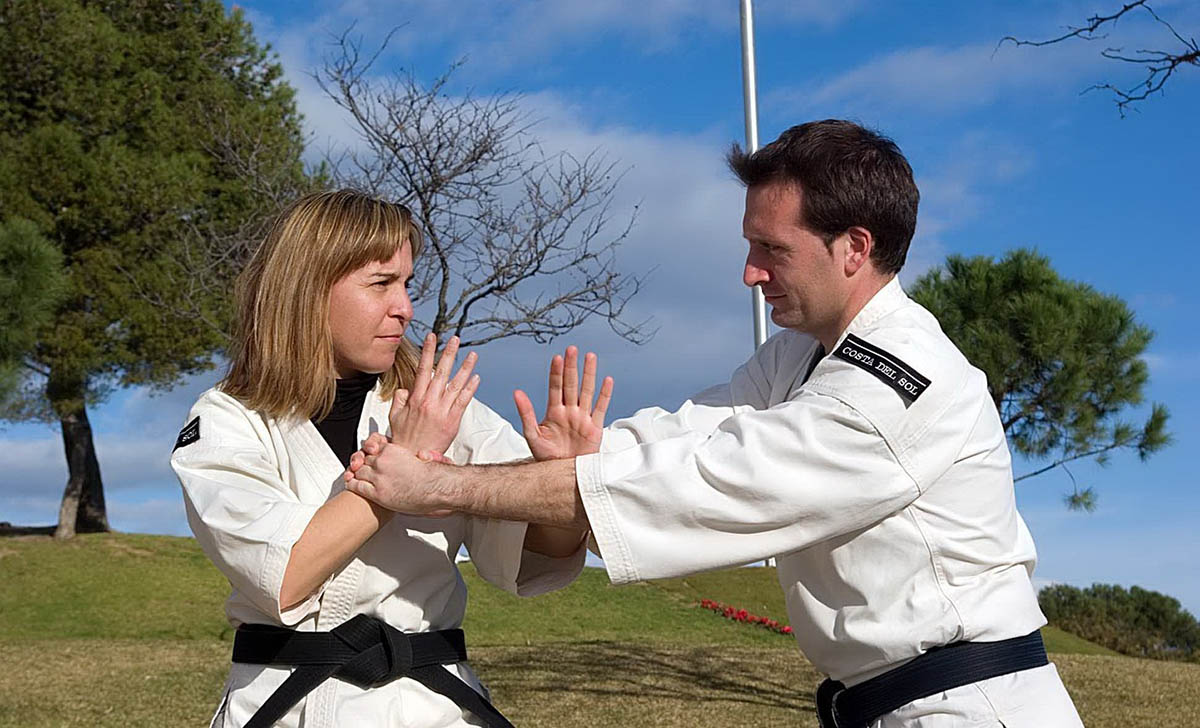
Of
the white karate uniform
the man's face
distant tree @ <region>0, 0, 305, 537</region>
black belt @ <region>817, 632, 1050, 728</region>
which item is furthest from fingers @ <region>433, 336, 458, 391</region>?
distant tree @ <region>0, 0, 305, 537</region>

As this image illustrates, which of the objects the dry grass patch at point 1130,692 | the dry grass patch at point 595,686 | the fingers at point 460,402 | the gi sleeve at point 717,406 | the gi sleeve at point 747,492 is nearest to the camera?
the gi sleeve at point 747,492

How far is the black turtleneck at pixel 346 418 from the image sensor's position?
2.69 meters

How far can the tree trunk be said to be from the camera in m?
19.8

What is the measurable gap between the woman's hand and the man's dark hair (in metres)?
0.78

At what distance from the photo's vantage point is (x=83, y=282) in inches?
755

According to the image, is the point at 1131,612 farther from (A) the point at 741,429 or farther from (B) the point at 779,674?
(A) the point at 741,429

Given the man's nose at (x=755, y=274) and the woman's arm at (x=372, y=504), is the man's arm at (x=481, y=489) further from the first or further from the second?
the man's nose at (x=755, y=274)

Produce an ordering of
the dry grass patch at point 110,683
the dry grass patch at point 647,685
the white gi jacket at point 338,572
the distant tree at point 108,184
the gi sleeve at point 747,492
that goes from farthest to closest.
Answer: the distant tree at point 108,184 < the dry grass patch at point 110,683 < the dry grass patch at point 647,685 < the white gi jacket at point 338,572 < the gi sleeve at point 747,492

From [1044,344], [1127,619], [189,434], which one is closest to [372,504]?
[189,434]

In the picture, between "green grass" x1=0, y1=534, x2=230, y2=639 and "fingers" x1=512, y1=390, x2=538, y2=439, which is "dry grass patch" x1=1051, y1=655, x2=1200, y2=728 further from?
"green grass" x1=0, y1=534, x2=230, y2=639

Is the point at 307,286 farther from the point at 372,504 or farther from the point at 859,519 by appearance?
the point at 859,519

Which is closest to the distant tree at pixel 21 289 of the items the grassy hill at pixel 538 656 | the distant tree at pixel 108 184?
the distant tree at pixel 108 184

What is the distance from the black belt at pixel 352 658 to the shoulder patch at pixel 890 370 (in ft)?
3.44

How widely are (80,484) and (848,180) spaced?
20.0 metres
